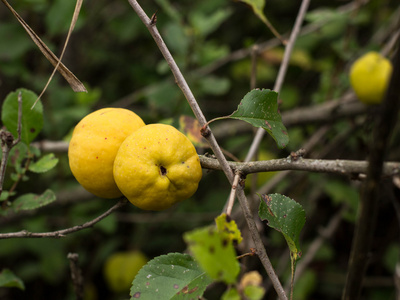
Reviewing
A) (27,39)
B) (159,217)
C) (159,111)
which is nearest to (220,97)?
(159,111)

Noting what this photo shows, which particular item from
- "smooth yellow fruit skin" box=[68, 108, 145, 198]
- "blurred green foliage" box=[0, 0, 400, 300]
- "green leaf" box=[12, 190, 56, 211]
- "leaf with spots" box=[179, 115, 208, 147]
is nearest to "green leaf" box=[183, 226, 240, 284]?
"smooth yellow fruit skin" box=[68, 108, 145, 198]

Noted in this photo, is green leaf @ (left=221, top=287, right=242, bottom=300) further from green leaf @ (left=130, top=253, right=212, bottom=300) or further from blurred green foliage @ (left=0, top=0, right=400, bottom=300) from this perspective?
blurred green foliage @ (left=0, top=0, right=400, bottom=300)

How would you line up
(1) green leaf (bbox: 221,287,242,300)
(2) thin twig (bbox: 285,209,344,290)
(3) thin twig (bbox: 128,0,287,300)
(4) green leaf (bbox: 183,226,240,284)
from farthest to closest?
(2) thin twig (bbox: 285,209,344,290)
(3) thin twig (bbox: 128,0,287,300)
(1) green leaf (bbox: 221,287,242,300)
(4) green leaf (bbox: 183,226,240,284)

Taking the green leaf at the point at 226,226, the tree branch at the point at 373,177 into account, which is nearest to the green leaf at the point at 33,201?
the green leaf at the point at 226,226

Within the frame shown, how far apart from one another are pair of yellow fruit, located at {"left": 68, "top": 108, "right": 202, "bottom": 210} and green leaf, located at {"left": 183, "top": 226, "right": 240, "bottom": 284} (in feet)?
0.98

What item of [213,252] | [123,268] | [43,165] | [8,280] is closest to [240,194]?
[213,252]

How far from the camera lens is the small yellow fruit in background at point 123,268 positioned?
8.68ft

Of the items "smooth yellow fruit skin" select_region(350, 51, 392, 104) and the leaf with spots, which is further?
"smooth yellow fruit skin" select_region(350, 51, 392, 104)

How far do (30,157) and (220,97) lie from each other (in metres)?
2.41

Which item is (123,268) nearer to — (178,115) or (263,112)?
(178,115)

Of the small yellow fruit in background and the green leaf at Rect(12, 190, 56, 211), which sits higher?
the small yellow fruit in background

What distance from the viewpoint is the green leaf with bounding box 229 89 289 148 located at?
1001mm

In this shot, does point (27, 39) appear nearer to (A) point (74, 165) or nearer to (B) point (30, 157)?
(B) point (30, 157)

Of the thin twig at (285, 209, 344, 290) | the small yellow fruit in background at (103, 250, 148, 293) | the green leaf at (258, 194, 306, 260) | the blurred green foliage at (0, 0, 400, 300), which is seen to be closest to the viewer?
the green leaf at (258, 194, 306, 260)
